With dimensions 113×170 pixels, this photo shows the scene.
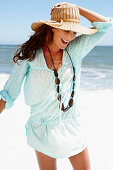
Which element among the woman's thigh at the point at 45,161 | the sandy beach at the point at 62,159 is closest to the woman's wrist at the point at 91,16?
the sandy beach at the point at 62,159

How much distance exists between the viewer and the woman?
61.8 inches

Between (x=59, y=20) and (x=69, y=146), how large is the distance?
85cm

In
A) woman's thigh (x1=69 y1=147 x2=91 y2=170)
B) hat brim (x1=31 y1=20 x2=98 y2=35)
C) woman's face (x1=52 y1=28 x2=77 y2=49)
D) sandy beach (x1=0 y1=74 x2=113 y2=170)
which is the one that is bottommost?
sandy beach (x1=0 y1=74 x2=113 y2=170)

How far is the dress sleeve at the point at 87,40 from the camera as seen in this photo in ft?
5.43

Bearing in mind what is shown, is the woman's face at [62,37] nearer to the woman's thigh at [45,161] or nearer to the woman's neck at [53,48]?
the woman's neck at [53,48]

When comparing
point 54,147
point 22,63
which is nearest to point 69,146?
point 54,147

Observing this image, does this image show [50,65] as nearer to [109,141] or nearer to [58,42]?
[58,42]

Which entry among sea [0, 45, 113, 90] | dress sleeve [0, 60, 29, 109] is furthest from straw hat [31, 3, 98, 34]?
sea [0, 45, 113, 90]

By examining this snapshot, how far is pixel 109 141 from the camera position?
143 inches

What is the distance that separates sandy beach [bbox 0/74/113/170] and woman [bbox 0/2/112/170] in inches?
17.8

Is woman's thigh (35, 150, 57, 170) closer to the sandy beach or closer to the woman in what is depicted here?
the woman

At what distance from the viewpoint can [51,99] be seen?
157cm

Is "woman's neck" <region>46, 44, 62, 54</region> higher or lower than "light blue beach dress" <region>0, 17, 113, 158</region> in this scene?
higher

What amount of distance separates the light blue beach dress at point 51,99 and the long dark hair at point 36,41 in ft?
0.13
